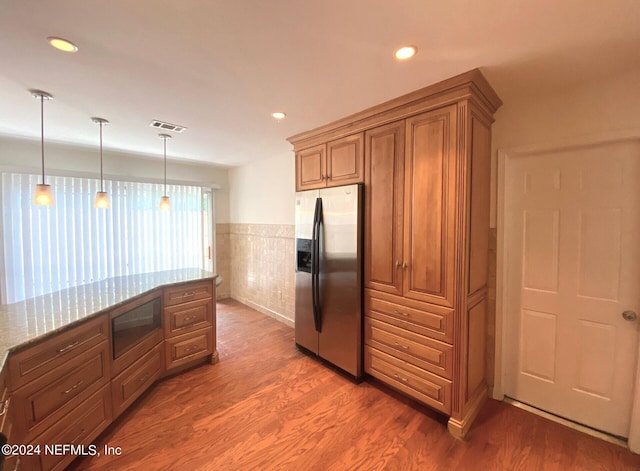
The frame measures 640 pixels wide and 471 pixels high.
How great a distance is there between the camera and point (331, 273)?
106 inches

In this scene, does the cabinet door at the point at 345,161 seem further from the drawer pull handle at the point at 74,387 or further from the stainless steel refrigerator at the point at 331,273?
the drawer pull handle at the point at 74,387

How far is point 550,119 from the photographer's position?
2033mm

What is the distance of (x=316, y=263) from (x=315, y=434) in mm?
1425

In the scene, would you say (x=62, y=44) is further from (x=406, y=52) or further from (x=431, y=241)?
(x=431, y=241)

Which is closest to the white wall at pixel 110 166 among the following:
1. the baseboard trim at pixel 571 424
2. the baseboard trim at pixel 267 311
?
the baseboard trim at pixel 267 311

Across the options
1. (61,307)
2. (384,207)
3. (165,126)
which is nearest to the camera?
(61,307)

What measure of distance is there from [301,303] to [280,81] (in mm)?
2211

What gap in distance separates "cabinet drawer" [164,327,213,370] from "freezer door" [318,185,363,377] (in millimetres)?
1236

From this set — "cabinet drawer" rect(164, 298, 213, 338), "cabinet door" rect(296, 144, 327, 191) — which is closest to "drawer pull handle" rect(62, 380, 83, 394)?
"cabinet drawer" rect(164, 298, 213, 338)

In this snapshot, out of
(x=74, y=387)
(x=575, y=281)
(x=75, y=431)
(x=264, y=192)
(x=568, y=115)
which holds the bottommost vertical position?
(x=75, y=431)

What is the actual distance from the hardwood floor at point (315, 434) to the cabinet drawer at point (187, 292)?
2.52 ft

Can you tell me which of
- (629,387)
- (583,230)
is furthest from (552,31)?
(629,387)

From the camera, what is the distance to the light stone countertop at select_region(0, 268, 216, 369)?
144 centimetres

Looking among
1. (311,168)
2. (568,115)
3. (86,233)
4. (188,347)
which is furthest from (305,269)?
(86,233)
